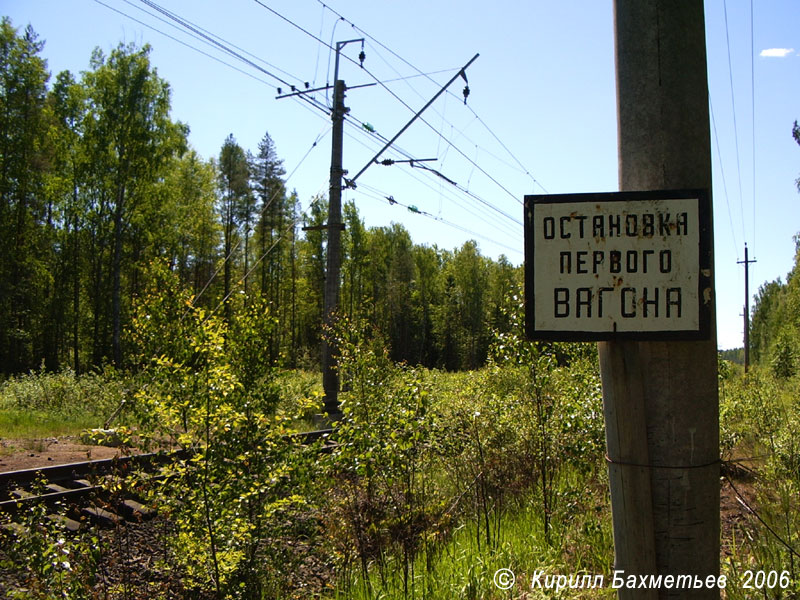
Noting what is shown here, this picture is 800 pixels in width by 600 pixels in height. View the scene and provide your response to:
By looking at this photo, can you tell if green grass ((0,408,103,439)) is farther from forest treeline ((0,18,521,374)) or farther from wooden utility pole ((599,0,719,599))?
wooden utility pole ((599,0,719,599))

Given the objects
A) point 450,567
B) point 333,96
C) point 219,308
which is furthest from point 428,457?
point 333,96

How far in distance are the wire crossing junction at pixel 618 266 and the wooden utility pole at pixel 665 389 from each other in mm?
64

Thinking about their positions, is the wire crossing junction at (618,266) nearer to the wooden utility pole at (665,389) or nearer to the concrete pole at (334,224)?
the wooden utility pole at (665,389)

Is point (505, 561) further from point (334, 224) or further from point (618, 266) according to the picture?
point (334, 224)

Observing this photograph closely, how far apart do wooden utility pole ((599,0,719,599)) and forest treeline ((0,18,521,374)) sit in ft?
12.7

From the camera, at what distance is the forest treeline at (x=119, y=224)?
28.0 meters

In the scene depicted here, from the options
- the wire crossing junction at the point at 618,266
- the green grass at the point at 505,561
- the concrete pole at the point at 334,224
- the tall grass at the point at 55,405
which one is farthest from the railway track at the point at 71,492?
the concrete pole at the point at 334,224

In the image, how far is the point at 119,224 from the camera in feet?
93.9

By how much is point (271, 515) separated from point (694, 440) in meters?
3.81

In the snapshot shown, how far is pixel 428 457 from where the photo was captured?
5863 mm

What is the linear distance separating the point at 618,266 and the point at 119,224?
100ft

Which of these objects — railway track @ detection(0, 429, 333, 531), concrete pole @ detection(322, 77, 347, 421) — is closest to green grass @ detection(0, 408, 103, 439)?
railway track @ detection(0, 429, 333, 531)

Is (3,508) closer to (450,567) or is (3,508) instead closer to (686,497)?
(450,567)

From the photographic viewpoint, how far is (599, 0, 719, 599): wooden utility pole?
6.05 ft
